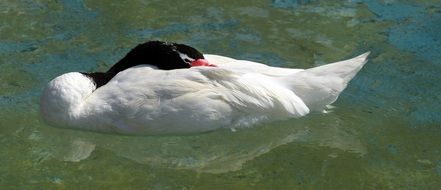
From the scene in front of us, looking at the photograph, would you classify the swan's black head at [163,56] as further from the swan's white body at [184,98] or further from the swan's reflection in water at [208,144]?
the swan's reflection in water at [208,144]

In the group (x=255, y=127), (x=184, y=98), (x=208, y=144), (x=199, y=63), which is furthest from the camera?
(x=199, y=63)

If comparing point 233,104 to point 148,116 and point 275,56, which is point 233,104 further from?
point 275,56

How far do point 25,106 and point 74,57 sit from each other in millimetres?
916

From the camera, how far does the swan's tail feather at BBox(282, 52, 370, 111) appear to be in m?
5.58

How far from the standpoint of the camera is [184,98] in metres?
5.25

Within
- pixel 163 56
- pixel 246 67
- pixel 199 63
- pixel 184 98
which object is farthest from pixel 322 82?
pixel 163 56

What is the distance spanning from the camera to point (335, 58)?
263 inches

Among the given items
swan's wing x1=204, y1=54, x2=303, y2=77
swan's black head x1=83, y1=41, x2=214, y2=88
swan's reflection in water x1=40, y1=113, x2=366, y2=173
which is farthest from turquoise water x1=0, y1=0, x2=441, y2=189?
swan's black head x1=83, y1=41, x2=214, y2=88

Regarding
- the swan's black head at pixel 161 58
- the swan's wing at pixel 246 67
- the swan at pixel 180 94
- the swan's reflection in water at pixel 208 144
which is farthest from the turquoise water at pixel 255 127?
the swan's black head at pixel 161 58

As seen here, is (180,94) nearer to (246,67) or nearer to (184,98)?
(184,98)

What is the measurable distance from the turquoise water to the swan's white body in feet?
0.43

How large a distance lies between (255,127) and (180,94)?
1.88 feet

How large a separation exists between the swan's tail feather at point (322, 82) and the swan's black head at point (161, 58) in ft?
2.06

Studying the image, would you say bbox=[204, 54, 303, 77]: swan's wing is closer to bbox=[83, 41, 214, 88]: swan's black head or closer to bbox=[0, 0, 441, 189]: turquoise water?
bbox=[83, 41, 214, 88]: swan's black head
